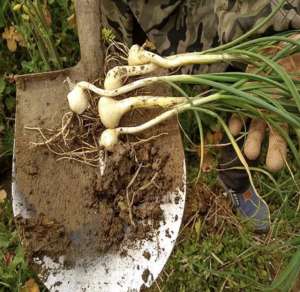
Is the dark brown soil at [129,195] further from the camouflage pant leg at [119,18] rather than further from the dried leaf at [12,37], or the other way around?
the dried leaf at [12,37]

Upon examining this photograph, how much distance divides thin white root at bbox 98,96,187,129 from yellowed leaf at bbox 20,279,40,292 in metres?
0.64

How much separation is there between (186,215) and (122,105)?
676mm

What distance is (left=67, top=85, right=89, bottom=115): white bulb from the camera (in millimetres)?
1295

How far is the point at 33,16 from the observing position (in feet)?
5.19

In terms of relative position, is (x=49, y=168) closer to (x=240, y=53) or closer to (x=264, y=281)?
(x=240, y=53)

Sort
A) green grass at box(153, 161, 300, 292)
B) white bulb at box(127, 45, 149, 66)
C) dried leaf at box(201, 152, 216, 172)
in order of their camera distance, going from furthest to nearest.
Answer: dried leaf at box(201, 152, 216, 172), green grass at box(153, 161, 300, 292), white bulb at box(127, 45, 149, 66)

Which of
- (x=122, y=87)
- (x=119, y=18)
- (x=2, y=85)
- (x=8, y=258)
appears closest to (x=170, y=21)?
(x=119, y=18)

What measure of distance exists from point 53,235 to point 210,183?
0.82 metres

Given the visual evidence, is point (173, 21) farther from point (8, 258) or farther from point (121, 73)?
point (8, 258)

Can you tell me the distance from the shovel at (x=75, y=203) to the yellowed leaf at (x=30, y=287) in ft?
1.21

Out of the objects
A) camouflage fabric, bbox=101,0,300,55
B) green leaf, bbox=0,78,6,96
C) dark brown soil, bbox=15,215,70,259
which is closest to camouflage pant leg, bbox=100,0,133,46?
camouflage fabric, bbox=101,0,300,55

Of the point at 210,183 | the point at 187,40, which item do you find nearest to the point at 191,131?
the point at 210,183

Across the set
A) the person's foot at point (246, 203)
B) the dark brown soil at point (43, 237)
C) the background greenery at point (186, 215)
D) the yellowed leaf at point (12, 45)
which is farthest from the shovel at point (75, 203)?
the person's foot at point (246, 203)

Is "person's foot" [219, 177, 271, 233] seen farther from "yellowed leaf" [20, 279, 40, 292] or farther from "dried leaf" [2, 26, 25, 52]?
"dried leaf" [2, 26, 25, 52]
